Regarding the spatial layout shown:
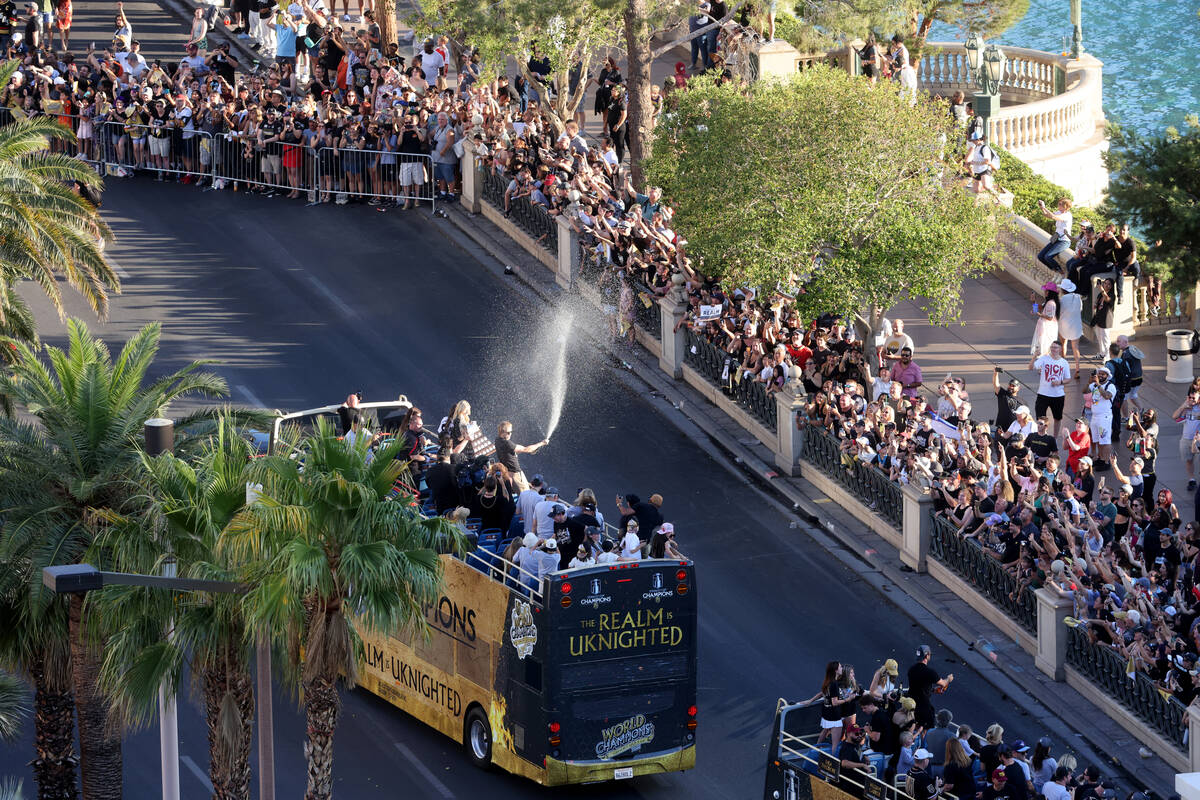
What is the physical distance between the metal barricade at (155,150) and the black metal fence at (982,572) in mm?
21612

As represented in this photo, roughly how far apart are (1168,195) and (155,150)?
22569 millimetres

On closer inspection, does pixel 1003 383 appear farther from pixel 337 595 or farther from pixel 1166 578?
pixel 337 595

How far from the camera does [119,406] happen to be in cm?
2461

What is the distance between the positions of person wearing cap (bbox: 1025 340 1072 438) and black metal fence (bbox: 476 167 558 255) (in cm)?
1089

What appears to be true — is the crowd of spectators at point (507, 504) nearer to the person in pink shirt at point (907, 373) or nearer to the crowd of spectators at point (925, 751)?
the crowd of spectators at point (925, 751)

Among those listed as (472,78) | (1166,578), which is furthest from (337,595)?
(472,78)

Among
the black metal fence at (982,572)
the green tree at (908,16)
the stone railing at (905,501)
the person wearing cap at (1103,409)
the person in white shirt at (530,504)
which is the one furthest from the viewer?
the green tree at (908,16)

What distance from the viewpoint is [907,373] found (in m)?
33.3

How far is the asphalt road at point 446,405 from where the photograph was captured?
26453 millimetres

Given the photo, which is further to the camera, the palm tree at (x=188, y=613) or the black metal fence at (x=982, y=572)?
the black metal fence at (x=982, y=572)

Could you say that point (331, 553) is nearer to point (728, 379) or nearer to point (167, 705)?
point (167, 705)

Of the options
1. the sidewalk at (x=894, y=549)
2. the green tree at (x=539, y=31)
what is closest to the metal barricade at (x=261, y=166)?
the sidewalk at (x=894, y=549)

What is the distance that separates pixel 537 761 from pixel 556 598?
87.9 inches

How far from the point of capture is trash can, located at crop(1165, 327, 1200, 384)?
121 ft
